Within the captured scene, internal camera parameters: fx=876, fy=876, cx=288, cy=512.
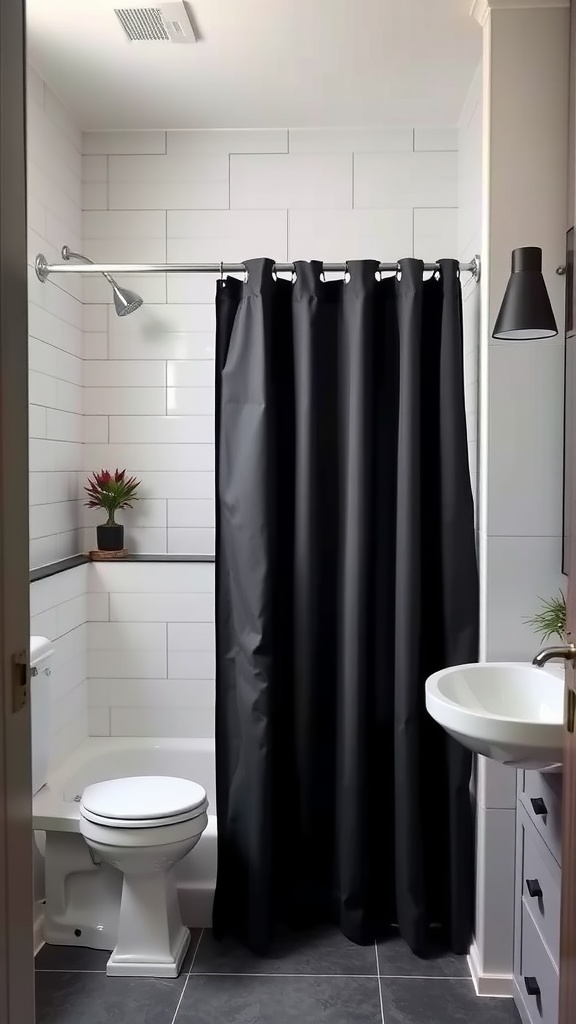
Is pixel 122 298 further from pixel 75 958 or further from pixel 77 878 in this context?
pixel 75 958

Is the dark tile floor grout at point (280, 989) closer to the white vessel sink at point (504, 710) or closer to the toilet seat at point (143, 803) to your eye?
the toilet seat at point (143, 803)

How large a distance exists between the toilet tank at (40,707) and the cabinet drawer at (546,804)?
138 centimetres

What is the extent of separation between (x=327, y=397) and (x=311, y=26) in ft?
3.44

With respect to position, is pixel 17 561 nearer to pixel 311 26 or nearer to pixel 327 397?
pixel 327 397

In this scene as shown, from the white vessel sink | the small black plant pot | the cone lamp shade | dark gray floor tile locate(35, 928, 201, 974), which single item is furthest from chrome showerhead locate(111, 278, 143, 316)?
dark gray floor tile locate(35, 928, 201, 974)

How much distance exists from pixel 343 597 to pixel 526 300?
3.34 ft

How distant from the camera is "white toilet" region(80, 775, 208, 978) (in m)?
2.40

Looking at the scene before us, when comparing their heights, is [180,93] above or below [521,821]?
above

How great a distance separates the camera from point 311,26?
249cm

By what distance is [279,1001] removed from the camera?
92.4 inches

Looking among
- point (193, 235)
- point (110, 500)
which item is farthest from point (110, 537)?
point (193, 235)

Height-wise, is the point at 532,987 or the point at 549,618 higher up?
the point at 549,618

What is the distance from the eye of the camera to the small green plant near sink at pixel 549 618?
2.29 meters

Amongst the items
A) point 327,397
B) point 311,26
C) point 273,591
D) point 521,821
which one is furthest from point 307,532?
point 311,26
